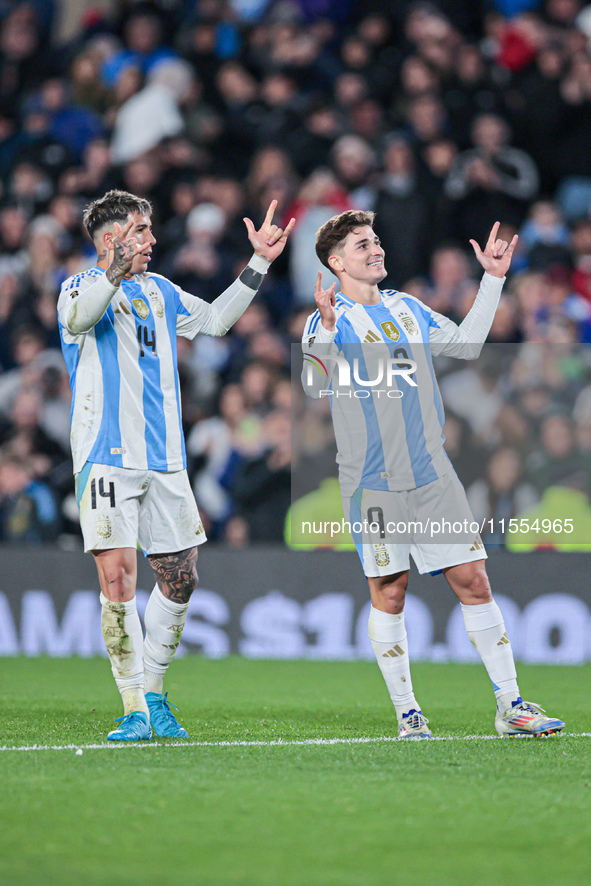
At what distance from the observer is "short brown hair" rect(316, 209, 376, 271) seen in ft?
17.6

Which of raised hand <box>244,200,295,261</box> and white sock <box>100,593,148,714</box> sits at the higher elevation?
raised hand <box>244,200,295,261</box>

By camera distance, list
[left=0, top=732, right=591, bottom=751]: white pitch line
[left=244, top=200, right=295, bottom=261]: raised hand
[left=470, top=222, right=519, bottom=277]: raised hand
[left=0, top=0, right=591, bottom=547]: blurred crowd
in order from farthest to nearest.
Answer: [left=0, top=0, right=591, bottom=547]: blurred crowd < [left=470, top=222, right=519, bottom=277]: raised hand < [left=244, top=200, right=295, bottom=261]: raised hand < [left=0, top=732, right=591, bottom=751]: white pitch line

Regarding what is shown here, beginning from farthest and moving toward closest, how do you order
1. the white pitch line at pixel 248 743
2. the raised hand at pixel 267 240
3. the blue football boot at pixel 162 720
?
the raised hand at pixel 267 240 < the blue football boot at pixel 162 720 < the white pitch line at pixel 248 743

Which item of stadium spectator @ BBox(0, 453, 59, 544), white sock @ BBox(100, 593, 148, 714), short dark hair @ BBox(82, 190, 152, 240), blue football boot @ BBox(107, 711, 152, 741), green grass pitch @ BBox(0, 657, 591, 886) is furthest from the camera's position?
stadium spectator @ BBox(0, 453, 59, 544)

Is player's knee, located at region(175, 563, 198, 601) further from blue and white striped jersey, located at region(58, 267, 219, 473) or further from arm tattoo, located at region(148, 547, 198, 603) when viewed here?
blue and white striped jersey, located at region(58, 267, 219, 473)

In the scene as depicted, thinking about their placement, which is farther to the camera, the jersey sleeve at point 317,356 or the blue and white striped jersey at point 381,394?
the blue and white striped jersey at point 381,394

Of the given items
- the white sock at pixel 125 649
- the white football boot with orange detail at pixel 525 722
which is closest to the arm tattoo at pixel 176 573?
the white sock at pixel 125 649

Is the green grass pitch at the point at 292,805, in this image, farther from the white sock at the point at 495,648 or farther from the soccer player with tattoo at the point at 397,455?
the soccer player with tattoo at the point at 397,455

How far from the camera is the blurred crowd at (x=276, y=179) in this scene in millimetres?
9172

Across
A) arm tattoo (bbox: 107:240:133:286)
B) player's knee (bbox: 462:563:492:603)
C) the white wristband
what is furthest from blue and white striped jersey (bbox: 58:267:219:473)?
player's knee (bbox: 462:563:492:603)

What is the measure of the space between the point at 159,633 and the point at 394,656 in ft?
3.19

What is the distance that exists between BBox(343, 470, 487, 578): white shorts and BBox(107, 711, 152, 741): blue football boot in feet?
3.49

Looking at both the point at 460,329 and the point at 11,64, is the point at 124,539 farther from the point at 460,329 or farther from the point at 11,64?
the point at 11,64

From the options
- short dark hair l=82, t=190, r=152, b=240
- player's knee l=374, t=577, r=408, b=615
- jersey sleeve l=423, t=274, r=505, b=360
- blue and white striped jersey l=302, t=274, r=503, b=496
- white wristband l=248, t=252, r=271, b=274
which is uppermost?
short dark hair l=82, t=190, r=152, b=240
